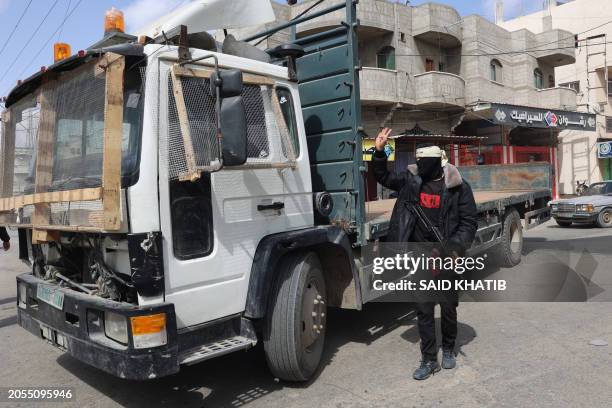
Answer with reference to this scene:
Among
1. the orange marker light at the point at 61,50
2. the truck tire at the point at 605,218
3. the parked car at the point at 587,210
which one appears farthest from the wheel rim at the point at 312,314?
the truck tire at the point at 605,218

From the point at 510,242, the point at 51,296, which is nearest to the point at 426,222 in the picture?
the point at 51,296

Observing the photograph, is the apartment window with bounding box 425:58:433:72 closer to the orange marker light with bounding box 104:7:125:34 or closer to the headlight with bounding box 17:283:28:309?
the orange marker light with bounding box 104:7:125:34

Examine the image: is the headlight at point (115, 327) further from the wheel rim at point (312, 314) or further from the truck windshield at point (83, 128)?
the wheel rim at point (312, 314)

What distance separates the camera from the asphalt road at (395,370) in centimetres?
349

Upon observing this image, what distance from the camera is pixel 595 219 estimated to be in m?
13.1

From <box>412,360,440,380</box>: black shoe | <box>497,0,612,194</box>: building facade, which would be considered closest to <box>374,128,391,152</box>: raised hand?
<box>412,360,440,380</box>: black shoe

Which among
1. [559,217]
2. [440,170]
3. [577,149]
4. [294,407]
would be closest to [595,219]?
[559,217]

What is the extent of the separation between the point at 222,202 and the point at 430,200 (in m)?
1.70

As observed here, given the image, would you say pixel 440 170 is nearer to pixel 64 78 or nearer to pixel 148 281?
pixel 148 281

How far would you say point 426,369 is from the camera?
3.81 metres

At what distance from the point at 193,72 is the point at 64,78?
0.92 meters

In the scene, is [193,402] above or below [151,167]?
below

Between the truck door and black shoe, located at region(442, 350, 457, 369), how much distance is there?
1.64m

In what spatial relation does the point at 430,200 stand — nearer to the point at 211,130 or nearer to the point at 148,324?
the point at 211,130
